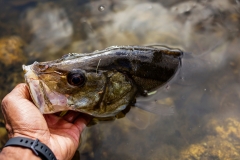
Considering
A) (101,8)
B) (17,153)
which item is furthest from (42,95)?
(101,8)

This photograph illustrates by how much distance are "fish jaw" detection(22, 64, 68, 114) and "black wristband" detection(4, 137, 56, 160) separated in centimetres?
39

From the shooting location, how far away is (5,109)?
3.19 metres

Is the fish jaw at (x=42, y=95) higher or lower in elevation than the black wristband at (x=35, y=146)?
higher

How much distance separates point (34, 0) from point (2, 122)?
257 centimetres

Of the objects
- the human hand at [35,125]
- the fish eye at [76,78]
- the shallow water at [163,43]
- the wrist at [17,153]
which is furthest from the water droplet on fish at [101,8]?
the wrist at [17,153]

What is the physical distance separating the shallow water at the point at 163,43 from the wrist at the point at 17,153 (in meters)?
0.97

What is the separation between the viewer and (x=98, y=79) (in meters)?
3.34

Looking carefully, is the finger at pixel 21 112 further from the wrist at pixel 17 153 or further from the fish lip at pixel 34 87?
the wrist at pixel 17 153

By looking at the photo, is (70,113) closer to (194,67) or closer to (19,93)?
(19,93)

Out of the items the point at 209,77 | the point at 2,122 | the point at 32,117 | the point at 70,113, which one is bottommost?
the point at 209,77

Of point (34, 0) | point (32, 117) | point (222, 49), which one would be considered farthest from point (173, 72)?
point (34, 0)

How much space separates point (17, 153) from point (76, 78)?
40.2 inches

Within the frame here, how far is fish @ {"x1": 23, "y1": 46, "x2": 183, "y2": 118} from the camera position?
3160mm

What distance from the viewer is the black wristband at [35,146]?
9.52ft
